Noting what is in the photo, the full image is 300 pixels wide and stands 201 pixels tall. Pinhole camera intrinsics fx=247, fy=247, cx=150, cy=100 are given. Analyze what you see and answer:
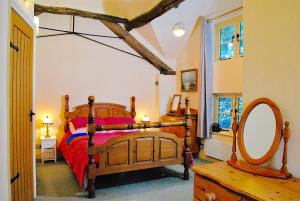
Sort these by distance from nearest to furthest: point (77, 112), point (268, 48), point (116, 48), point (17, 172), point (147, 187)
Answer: point (268, 48), point (17, 172), point (147, 187), point (77, 112), point (116, 48)

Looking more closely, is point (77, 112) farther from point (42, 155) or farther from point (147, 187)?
point (147, 187)

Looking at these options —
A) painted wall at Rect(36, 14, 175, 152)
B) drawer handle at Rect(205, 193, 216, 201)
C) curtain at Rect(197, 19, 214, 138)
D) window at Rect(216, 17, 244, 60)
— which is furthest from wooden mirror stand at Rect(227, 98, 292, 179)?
painted wall at Rect(36, 14, 175, 152)

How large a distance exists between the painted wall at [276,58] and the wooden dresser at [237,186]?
22cm

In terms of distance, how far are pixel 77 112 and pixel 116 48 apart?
1.70 meters

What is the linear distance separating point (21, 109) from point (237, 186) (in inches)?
86.0

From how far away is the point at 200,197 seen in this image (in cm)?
163

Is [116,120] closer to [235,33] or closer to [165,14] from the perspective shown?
[165,14]

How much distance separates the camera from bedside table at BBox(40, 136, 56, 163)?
4695mm

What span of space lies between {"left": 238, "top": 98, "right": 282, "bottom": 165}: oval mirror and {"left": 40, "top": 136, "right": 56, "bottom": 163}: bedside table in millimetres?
3944

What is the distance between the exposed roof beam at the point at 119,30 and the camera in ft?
15.5

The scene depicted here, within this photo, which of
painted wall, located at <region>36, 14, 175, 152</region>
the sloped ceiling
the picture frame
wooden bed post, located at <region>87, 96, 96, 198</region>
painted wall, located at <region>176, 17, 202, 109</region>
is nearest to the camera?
wooden bed post, located at <region>87, 96, 96, 198</region>

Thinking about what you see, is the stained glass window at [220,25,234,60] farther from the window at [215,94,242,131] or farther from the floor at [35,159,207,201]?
the floor at [35,159,207,201]

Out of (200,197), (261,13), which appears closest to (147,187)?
(200,197)

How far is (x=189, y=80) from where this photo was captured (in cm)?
553
